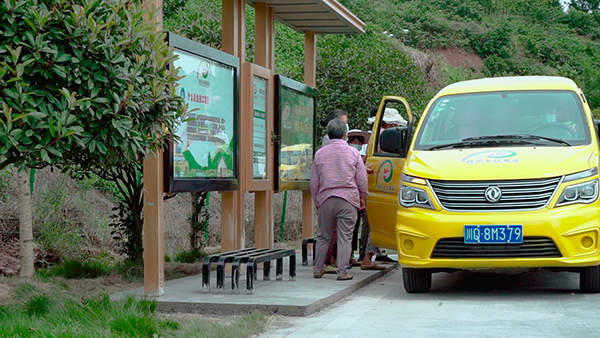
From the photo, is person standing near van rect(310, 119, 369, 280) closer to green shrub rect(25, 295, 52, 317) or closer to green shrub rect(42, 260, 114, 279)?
green shrub rect(42, 260, 114, 279)

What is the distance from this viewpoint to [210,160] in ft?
29.3

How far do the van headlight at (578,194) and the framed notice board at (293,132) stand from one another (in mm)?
4178

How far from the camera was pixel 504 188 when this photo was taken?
7812 mm

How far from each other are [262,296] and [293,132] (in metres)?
4.15

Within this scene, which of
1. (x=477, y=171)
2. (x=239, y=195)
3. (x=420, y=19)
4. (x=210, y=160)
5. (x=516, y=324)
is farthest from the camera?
(x=420, y=19)

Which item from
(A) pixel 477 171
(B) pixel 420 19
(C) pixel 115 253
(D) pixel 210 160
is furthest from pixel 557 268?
(B) pixel 420 19

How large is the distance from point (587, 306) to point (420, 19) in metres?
44.9

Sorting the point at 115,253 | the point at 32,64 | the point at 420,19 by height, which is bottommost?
the point at 115,253

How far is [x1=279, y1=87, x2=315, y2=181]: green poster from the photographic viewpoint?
11172mm

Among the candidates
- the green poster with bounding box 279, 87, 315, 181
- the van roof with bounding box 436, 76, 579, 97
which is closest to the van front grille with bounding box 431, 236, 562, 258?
the van roof with bounding box 436, 76, 579, 97

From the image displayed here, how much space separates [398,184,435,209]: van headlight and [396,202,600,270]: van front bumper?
14cm

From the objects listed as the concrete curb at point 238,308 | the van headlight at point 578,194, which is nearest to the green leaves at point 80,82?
the concrete curb at point 238,308

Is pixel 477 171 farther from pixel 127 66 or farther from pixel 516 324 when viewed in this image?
pixel 127 66

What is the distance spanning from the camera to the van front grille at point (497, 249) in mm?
7684
